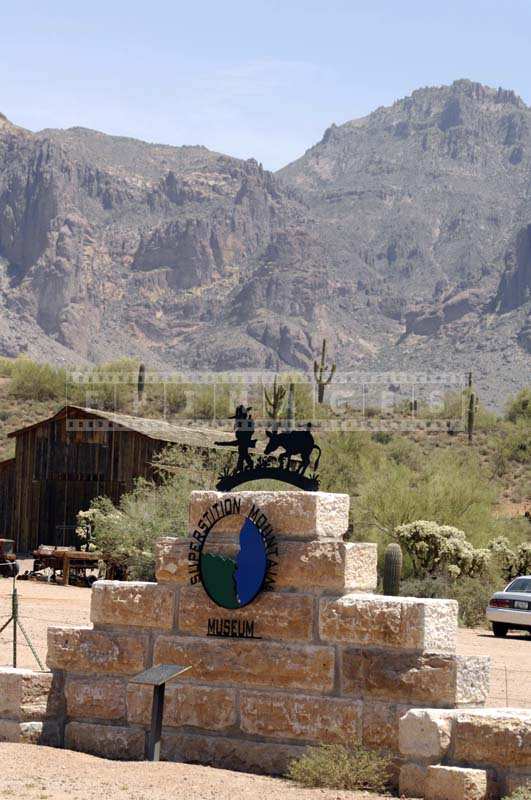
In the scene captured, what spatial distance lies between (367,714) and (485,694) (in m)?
0.86

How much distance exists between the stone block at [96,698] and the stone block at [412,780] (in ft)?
8.28

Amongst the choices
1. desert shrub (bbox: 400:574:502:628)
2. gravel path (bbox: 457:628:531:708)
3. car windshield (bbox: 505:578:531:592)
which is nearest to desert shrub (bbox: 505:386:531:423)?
desert shrub (bbox: 400:574:502:628)

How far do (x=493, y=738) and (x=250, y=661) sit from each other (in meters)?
2.11

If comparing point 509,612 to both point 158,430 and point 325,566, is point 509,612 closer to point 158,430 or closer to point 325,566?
point 325,566

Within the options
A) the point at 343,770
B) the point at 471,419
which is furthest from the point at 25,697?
the point at 471,419

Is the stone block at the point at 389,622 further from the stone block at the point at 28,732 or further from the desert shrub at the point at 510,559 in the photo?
the desert shrub at the point at 510,559

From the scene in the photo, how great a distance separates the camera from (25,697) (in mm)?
10898

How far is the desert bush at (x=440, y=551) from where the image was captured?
26.9 meters

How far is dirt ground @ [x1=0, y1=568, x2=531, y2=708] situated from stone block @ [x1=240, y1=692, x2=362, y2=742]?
164 inches

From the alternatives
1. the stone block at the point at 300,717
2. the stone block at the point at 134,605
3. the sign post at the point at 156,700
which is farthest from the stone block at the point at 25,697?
the stone block at the point at 300,717

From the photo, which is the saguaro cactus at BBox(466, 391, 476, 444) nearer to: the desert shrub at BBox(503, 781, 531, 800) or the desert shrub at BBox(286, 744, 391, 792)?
the desert shrub at BBox(286, 744, 391, 792)

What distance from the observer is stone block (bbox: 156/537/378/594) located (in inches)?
398

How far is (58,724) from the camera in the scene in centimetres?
1102

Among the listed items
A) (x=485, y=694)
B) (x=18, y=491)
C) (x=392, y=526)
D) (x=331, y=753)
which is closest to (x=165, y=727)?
(x=331, y=753)
